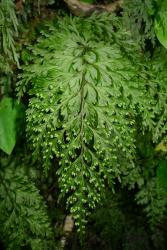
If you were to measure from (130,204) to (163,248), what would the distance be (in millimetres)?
329

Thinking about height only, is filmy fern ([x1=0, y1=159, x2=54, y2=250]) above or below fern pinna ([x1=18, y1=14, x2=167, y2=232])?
below

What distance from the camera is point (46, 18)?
1810 mm

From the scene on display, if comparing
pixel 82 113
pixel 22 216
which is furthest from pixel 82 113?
pixel 22 216

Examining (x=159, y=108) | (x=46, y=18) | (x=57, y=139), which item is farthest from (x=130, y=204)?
(x=46, y=18)

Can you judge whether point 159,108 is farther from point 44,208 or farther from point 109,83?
point 44,208

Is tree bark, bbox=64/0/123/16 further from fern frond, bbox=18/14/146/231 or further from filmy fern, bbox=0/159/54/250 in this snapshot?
filmy fern, bbox=0/159/54/250

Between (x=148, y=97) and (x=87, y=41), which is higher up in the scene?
(x=87, y=41)

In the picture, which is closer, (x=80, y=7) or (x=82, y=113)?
(x=82, y=113)

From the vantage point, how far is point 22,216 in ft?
6.43

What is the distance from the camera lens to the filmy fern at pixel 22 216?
195 centimetres

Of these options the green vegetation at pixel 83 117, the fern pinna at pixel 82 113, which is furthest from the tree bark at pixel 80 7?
the fern pinna at pixel 82 113

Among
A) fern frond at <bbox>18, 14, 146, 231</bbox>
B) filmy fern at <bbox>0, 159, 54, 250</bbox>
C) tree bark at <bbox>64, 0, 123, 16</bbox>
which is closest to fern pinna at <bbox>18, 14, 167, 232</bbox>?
fern frond at <bbox>18, 14, 146, 231</bbox>

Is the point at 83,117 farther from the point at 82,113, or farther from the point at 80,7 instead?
the point at 80,7

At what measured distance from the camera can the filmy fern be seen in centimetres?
195
